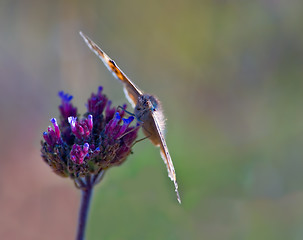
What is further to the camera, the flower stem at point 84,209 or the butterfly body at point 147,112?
the butterfly body at point 147,112

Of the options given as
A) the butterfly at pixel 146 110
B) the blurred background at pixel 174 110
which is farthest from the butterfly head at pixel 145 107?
the blurred background at pixel 174 110

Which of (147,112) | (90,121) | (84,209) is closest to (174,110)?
(147,112)

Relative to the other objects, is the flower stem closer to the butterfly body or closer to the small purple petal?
the small purple petal

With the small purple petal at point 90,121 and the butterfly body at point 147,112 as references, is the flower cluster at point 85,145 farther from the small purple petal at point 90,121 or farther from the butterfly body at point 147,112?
the butterfly body at point 147,112

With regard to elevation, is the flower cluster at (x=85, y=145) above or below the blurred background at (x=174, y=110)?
below

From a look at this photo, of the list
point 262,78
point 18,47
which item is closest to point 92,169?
point 262,78

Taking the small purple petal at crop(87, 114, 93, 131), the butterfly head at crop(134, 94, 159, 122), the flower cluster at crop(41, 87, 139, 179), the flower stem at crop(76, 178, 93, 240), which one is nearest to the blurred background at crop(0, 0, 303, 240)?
the flower stem at crop(76, 178, 93, 240)

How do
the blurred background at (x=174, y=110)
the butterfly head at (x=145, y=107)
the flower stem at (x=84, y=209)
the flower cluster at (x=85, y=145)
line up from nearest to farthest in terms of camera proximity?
the flower cluster at (x=85, y=145) < the flower stem at (x=84, y=209) < the butterfly head at (x=145, y=107) < the blurred background at (x=174, y=110)
